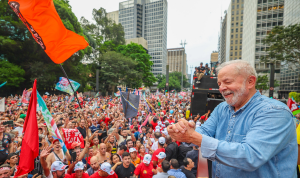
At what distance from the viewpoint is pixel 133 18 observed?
103812mm

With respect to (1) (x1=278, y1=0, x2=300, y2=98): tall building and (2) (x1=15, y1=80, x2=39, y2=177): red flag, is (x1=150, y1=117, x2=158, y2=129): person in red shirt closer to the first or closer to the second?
(2) (x1=15, y1=80, x2=39, y2=177): red flag

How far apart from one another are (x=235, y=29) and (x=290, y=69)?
52.7m

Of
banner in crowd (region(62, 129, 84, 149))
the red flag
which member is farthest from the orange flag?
banner in crowd (region(62, 129, 84, 149))

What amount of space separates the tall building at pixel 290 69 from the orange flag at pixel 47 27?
34182 millimetres

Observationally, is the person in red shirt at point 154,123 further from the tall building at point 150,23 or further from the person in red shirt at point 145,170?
the tall building at point 150,23

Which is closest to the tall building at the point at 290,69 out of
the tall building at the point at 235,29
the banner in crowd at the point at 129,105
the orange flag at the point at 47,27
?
the banner in crowd at the point at 129,105

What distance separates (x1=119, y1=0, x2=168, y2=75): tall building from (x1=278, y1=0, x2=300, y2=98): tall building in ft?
224

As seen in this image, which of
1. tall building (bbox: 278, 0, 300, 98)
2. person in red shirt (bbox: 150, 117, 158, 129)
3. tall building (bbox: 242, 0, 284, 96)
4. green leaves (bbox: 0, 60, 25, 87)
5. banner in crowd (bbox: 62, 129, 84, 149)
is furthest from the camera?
tall building (bbox: 242, 0, 284, 96)

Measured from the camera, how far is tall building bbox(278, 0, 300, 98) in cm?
3020

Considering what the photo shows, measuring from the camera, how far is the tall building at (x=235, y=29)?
3123 inches

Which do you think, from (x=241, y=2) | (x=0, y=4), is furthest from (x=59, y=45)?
(x=241, y=2)

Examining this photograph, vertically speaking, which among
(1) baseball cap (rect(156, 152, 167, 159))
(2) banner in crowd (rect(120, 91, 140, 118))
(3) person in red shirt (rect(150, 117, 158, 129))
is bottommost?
(3) person in red shirt (rect(150, 117, 158, 129))

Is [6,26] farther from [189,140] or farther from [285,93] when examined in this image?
[285,93]

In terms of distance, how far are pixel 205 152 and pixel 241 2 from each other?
101 meters
